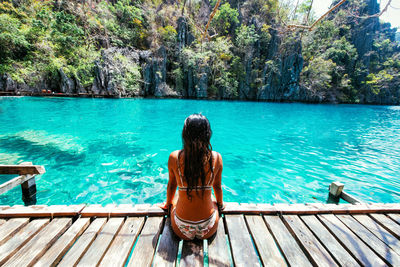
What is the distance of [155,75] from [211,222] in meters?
29.3

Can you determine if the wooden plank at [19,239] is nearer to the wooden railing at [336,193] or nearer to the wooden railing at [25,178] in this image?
the wooden railing at [25,178]

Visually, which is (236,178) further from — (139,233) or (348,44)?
(348,44)

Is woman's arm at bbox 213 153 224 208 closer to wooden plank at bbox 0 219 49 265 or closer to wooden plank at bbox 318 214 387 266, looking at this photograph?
wooden plank at bbox 318 214 387 266

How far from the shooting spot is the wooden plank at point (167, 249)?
5.09 feet

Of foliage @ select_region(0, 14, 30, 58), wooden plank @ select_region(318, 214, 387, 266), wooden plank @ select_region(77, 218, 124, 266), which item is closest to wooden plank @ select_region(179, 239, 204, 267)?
wooden plank @ select_region(77, 218, 124, 266)

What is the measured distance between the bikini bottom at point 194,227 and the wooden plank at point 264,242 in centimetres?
57

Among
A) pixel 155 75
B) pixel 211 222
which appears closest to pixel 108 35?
pixel 155 75

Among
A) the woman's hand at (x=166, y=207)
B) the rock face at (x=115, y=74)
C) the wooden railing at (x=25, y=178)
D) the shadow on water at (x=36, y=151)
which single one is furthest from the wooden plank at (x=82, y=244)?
the rock face at (x=115, y=74)

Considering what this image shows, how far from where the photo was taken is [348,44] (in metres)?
35.4

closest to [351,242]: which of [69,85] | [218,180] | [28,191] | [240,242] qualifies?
[240,242]

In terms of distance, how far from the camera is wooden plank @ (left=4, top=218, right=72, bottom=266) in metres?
1.49

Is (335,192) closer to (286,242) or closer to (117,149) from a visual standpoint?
(286,242)

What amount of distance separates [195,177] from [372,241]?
2.20 meters

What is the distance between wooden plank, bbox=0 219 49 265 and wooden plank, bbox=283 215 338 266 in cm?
289
